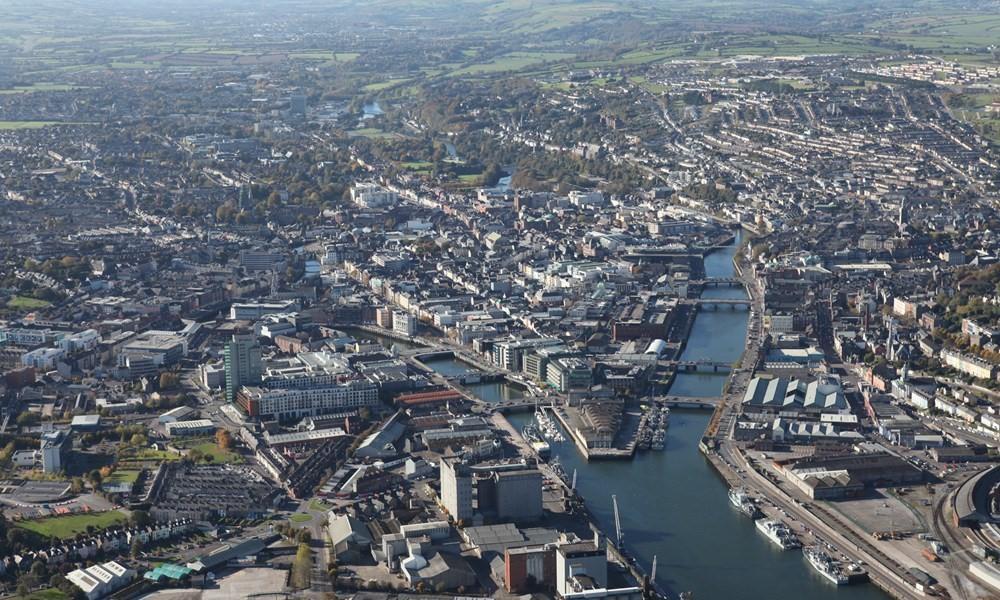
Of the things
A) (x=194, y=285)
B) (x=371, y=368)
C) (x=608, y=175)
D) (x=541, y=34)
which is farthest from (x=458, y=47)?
(x=371, y=368)

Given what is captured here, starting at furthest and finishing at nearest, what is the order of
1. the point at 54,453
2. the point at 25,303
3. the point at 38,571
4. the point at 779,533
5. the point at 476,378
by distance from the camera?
the point at 25,303, the point at 476,378, the point at 54,453, the point at 779,533, the point at 38,571

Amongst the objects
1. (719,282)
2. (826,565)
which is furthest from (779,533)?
(719,282)

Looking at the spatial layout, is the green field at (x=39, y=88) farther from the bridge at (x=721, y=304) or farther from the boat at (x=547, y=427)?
the boat at (x=547, y=427)

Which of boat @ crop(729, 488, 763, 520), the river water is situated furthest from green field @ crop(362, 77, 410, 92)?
boat @ crop(729, 488, 763, 520)

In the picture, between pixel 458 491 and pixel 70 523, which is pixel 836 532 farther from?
pixel 70 523

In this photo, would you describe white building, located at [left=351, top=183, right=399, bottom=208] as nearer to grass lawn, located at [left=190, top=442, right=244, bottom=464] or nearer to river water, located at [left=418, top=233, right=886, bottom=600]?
river water, located at [left=418, top=233, right=886, bottom=600]

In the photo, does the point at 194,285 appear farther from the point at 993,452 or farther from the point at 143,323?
the point at 993,452
